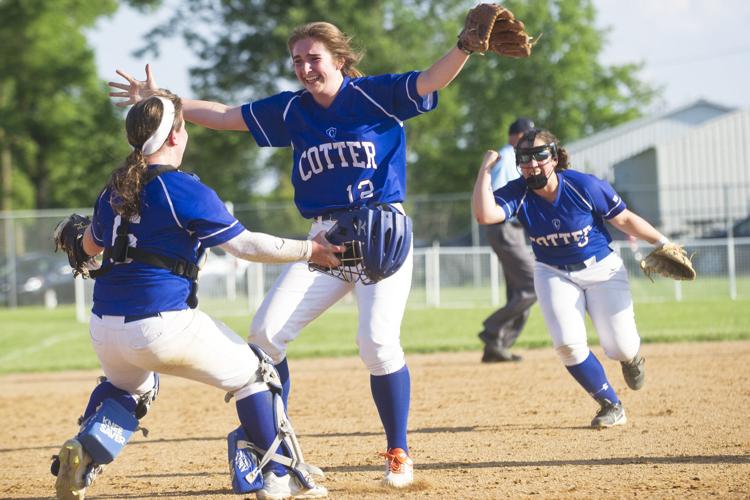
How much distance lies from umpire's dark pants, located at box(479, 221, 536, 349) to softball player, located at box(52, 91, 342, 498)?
→ 547 cm

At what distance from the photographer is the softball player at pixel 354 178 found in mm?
4789

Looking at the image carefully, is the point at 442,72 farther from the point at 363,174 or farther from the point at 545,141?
the point at 545,141

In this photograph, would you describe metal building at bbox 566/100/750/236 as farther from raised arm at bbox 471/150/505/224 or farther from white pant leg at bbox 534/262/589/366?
raised arm at bbox 471/150/505/224

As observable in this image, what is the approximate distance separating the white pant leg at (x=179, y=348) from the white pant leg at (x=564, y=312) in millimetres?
2589

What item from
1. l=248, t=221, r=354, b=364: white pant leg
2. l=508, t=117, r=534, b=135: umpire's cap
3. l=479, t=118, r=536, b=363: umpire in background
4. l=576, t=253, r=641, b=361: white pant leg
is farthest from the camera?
l=479, t=118, r=536, b=363: umpire in background

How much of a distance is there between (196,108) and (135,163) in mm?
1238

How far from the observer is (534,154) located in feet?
20.6

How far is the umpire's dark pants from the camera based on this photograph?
966cm

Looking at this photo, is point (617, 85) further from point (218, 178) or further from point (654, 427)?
point (654, 427)

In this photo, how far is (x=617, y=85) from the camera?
48625 mm

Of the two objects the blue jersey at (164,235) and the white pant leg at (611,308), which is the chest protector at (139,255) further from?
the white pant leg at (611,308)

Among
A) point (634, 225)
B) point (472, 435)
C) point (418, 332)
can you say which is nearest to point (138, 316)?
point (472, 435)

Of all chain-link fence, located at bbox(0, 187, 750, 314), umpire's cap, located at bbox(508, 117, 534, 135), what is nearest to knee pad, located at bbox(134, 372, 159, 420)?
umpire's cap, located at bbox(508, 117, 534, 135)

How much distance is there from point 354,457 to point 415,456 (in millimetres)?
356
